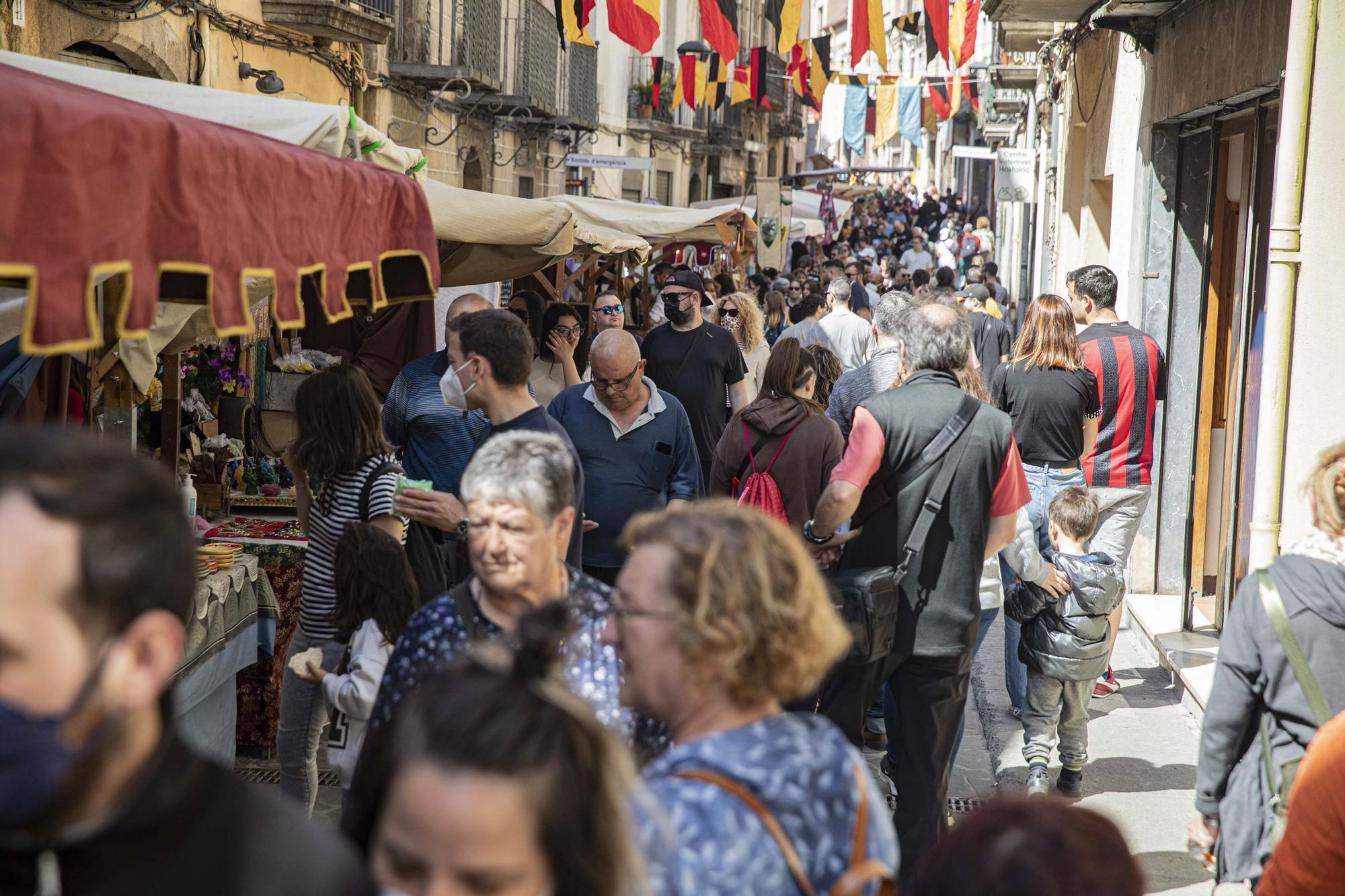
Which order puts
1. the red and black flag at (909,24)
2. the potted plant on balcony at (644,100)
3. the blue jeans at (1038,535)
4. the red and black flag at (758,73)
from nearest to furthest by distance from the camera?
the blue jeans at (1038,535)
the red and black flag at (909,24)
the red and black flag at (758,73)
the potted plant on balcony at (644,100)

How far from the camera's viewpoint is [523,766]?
1606 mm

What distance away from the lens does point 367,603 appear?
4.03 metres

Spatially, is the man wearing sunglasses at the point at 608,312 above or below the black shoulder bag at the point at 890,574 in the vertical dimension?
above

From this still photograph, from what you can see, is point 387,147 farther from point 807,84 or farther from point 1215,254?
point 807,84

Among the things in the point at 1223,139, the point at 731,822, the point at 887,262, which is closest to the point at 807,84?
the point at 887,262

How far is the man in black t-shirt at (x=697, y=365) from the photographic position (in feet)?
25.8

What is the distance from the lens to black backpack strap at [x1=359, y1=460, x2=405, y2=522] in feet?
14.6

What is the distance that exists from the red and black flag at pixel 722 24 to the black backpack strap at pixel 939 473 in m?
11.6

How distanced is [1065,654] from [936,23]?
1260cm

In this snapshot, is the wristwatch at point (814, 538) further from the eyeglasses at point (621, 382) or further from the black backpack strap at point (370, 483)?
the black backpack strap at point (370, 483)

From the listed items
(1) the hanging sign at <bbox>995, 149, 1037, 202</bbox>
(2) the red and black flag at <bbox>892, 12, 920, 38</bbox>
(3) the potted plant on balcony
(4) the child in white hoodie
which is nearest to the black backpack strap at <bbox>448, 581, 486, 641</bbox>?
(4) the child in white hoodie

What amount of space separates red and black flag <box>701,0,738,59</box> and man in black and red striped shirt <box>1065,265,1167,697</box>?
902cm

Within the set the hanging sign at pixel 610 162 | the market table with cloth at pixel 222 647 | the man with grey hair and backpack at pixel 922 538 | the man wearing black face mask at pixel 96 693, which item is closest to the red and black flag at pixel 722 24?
the hanging sign at pixel 610 162

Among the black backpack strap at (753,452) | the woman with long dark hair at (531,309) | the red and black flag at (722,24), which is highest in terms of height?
the red and black flag at (722,24)
